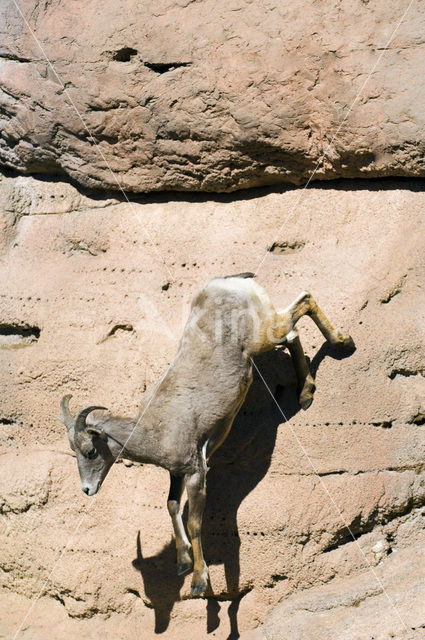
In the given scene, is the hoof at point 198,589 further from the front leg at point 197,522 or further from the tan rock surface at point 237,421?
the tan rock surface at point 237,421

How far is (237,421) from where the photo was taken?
7.16 m

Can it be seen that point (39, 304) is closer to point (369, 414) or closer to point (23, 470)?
point (23, 470)

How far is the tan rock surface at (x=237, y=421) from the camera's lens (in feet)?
22.8

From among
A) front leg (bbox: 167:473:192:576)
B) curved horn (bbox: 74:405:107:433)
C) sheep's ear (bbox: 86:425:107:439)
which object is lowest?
front leg (bbox: 167:473:192:576)

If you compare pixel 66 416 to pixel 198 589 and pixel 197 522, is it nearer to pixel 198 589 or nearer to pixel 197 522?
pixel 197 522

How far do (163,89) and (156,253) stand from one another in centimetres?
Answer: 122

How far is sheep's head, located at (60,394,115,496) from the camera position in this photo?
660 centimetres

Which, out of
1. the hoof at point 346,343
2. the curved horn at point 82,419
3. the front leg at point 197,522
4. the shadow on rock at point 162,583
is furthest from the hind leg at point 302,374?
the shadow on rock at point 162,583

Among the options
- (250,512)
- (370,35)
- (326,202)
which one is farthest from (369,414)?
(370,35)

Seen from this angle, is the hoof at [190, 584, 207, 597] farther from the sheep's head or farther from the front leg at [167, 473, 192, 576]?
the sheep's head

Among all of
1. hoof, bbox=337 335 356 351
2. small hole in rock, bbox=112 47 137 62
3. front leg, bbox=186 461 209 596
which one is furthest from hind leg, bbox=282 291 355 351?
small hole in rock, bbox=112 47 137 62

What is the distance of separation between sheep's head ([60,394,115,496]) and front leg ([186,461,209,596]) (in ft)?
1.84

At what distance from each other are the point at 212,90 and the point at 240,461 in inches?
106

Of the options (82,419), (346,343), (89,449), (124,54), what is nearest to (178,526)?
(89,449)
